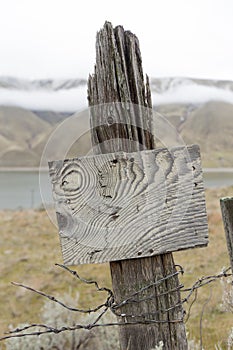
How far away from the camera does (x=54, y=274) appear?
427 inches

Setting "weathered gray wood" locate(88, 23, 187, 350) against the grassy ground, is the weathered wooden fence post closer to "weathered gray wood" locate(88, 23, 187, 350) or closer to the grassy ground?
"weathered gray wood" locate(88, 23, 187, 350)

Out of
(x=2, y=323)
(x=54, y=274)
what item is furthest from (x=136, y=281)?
(x=54, y=274)

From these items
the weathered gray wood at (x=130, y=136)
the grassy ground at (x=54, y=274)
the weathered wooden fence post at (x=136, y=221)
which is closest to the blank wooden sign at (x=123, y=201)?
the weathered wooden fence post at (x=136, y=221)

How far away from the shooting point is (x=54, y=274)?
35.6 ft

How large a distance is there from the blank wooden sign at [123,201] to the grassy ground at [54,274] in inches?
107

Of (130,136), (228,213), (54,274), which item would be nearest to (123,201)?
(130,136)

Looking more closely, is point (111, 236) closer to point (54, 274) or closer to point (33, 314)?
point (33, 314)

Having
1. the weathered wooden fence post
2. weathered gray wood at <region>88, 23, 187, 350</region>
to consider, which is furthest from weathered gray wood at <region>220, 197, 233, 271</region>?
weathered gray wood at <region>88, 23, 187, 350</region>

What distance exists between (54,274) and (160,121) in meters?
8.91

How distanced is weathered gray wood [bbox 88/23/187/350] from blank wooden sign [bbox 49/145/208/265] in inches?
5.1

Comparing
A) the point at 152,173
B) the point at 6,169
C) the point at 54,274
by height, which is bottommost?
the point at 152,173

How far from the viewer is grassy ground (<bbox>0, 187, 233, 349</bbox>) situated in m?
7.25

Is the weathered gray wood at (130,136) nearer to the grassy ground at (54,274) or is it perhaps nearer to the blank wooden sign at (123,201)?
the blank wooden sign at (123,201)

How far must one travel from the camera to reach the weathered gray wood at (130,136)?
238 cm
